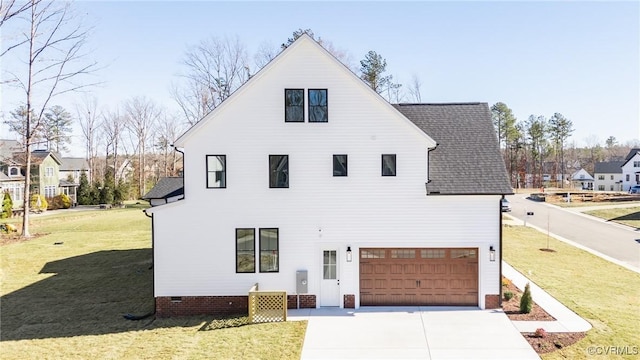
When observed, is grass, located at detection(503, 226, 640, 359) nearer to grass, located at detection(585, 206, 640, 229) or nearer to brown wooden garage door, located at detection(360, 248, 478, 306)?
brown wooden garage door, located at detection(360, 248, 478, 306)

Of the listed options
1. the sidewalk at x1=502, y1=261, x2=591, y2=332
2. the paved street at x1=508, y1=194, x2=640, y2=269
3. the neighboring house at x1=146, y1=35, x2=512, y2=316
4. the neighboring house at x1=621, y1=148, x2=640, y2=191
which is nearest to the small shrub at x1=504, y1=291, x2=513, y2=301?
the sidewalk at x1=502, y1=261, x2=591, y2=332

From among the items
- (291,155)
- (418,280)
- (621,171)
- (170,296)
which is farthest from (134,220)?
(621,171)

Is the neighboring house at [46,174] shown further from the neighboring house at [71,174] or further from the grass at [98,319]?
the grass at [98,319]

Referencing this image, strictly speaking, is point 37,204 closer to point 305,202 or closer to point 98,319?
point 98,319

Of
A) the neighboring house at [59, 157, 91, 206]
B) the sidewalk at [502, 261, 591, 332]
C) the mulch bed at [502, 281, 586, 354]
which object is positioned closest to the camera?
the mulch bed at [502, 281, 586, 354]

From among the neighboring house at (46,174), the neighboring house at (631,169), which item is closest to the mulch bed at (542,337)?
the neighboring house at (46,174)

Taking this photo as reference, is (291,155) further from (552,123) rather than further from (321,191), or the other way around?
(552,123)

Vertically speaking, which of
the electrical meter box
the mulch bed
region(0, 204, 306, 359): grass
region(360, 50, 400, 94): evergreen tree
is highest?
region(360, 50, 400, 94): evergreen tree

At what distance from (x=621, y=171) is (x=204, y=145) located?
85.1 metres

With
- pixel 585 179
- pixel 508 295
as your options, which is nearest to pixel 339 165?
pixel 508 295

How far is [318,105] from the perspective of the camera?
14500mm

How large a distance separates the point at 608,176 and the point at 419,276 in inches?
3203

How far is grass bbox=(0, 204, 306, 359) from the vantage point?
11.2 metres

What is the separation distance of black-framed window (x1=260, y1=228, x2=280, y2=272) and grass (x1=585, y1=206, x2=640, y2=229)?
108 feet
